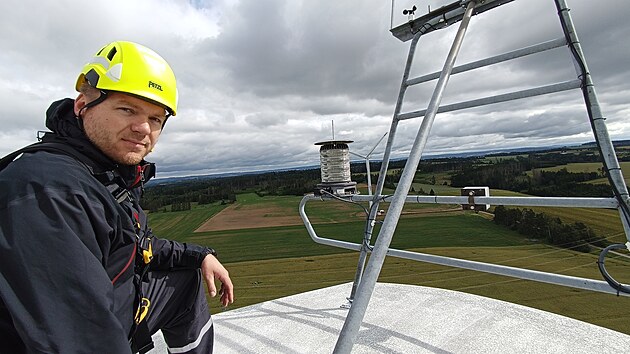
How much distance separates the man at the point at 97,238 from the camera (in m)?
0.94

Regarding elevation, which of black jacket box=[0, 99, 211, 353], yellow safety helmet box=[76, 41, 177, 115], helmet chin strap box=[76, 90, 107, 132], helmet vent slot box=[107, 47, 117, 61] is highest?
helmet vent slot box=[107, 47, 117, 61]

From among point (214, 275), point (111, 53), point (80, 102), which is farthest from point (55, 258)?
point (214, 275)

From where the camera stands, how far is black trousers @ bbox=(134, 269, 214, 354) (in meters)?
1.98

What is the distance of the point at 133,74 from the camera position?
1.47 metres

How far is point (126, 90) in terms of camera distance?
1.42m

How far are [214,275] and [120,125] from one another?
1.06m

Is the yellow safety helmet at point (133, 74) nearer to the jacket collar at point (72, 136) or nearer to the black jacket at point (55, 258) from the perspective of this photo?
the jacket collar at point (72, 136)

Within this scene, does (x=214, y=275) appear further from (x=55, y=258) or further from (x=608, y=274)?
(x=608, y=274)

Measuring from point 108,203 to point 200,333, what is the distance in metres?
1.24

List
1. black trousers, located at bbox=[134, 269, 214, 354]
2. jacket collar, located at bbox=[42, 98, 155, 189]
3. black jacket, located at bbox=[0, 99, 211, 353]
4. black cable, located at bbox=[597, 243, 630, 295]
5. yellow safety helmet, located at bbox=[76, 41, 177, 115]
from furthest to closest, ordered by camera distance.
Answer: black trousers, located at bbox=[134, 269, 214, 354] < black cable, located at bbox=[597, 243, 630, 295] < yellow safety helmet, located at bbox=[76, 41, 177, 115] < jacket collar, located at bbox=[42, 98, 155, 189] < black jacket, located at bbox=[0, 99, 211, 353]

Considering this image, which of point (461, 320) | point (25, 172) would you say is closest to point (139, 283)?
point (25, 172)

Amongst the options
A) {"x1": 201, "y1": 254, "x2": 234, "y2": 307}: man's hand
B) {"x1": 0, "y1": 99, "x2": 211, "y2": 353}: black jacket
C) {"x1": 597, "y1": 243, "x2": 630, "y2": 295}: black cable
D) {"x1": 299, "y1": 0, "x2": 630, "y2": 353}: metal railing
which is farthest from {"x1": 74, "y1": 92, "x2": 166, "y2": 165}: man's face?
{"x1": 597, "y1": 243, "x2": 630, "y2": 295}: black cable

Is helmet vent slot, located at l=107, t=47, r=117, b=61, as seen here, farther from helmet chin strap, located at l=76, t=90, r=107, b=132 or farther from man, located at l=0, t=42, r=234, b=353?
helmet chin strap, located at l=76, t=90, r=107, b=132

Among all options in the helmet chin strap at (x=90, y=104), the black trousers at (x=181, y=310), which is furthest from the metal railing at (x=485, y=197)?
the helmet chin strap at (x=90, y=104)
